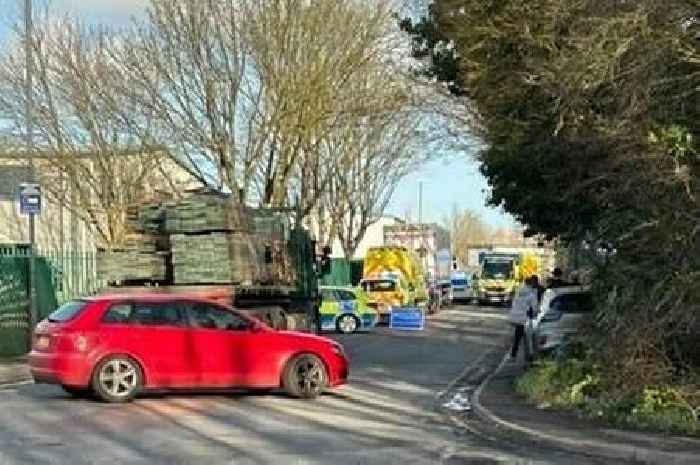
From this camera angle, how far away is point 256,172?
134 ft

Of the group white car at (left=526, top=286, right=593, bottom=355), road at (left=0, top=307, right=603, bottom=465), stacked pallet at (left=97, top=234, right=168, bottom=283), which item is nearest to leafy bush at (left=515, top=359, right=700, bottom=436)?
road at (left=0, top=307, right=603, bottom=465)

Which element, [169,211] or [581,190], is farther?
[169,211]

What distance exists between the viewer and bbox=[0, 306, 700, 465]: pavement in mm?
12352

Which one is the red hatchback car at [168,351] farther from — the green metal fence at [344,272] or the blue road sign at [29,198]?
the green metal fence at [344,272]

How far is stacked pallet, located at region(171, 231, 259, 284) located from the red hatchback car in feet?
21.9

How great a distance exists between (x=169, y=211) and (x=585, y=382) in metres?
11.3

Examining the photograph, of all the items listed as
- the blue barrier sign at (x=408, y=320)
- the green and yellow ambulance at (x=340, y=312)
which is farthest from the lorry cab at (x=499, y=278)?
the green and yellow ambulance at (x=340, y=312)

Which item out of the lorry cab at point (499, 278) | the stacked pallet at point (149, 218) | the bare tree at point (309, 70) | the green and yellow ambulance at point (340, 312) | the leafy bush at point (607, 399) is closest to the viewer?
the leafy bush at point (607, 399)

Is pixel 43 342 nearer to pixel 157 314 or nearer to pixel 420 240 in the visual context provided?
pixel 157 314

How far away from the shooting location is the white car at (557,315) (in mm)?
22491

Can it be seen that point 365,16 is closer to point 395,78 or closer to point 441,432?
point 395,78

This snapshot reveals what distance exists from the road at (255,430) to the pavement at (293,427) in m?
0.01

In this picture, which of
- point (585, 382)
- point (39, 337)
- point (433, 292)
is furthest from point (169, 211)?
point (433, 292)

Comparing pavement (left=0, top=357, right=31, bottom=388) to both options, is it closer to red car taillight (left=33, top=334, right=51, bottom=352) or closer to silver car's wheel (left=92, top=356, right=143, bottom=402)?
red car taillight (left=33, top=334, right=51, bottom=352)
